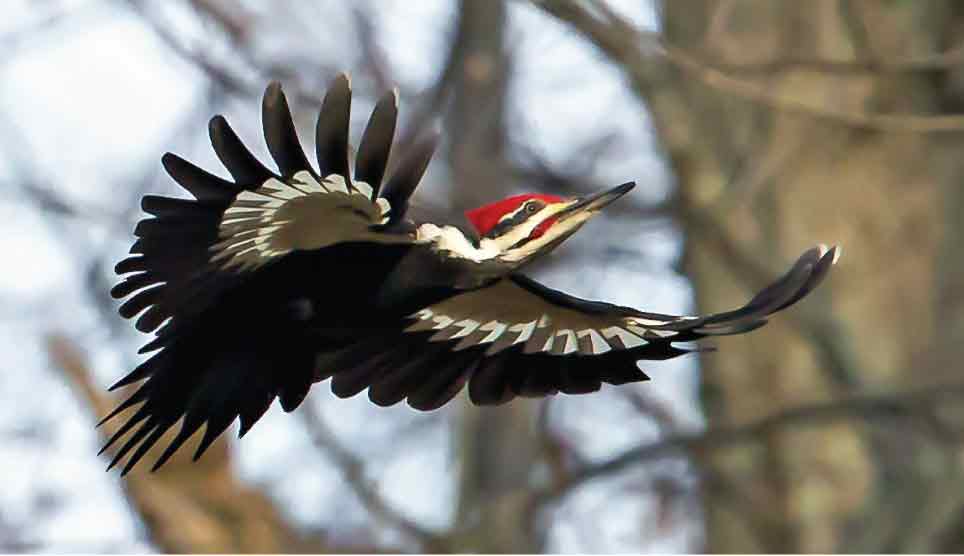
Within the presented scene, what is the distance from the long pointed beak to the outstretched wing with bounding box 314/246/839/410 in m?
0.29

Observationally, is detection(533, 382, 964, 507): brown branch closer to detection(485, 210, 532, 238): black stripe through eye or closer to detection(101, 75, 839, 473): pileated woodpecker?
detection(101, 75, 839, 473): pileated woodpecker

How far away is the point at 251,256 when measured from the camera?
9.14ft

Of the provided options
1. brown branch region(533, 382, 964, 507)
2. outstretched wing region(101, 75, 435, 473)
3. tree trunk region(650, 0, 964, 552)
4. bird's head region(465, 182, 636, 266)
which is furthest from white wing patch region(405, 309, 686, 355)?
tree trunk region(650, 0, 964, 552)

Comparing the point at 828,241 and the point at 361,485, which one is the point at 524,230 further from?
the point at 828,241

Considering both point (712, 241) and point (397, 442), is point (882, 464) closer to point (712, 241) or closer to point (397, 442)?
point (712, 241)

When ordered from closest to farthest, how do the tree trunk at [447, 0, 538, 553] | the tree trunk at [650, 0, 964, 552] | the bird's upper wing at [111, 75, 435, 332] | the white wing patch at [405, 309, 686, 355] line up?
the bird's upper wing at [111, 75, 435, 332]
the white wing patch at [405, 309, 686, 355]
the tree trunk at [447, 0, 538, 553]
the tree trunk at [650, 0, 964, 552]

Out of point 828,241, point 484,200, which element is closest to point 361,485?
point 484,200

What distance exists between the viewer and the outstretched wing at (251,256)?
2.60 metres

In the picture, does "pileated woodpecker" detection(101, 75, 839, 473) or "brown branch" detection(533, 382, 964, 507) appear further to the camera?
"brown branch" detection(533, 382, 964, 507)

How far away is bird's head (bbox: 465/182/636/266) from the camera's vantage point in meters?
2.76

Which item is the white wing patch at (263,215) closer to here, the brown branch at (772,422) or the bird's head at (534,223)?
the bird's head at (534,223)

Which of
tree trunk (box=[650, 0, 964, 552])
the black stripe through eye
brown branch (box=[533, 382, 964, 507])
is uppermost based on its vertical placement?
tree trunk (box=[650, 0, 964, 552])

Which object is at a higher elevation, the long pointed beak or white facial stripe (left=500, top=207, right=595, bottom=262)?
the long pointed beak

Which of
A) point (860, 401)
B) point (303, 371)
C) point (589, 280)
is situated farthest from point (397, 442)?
point (303, 371)
